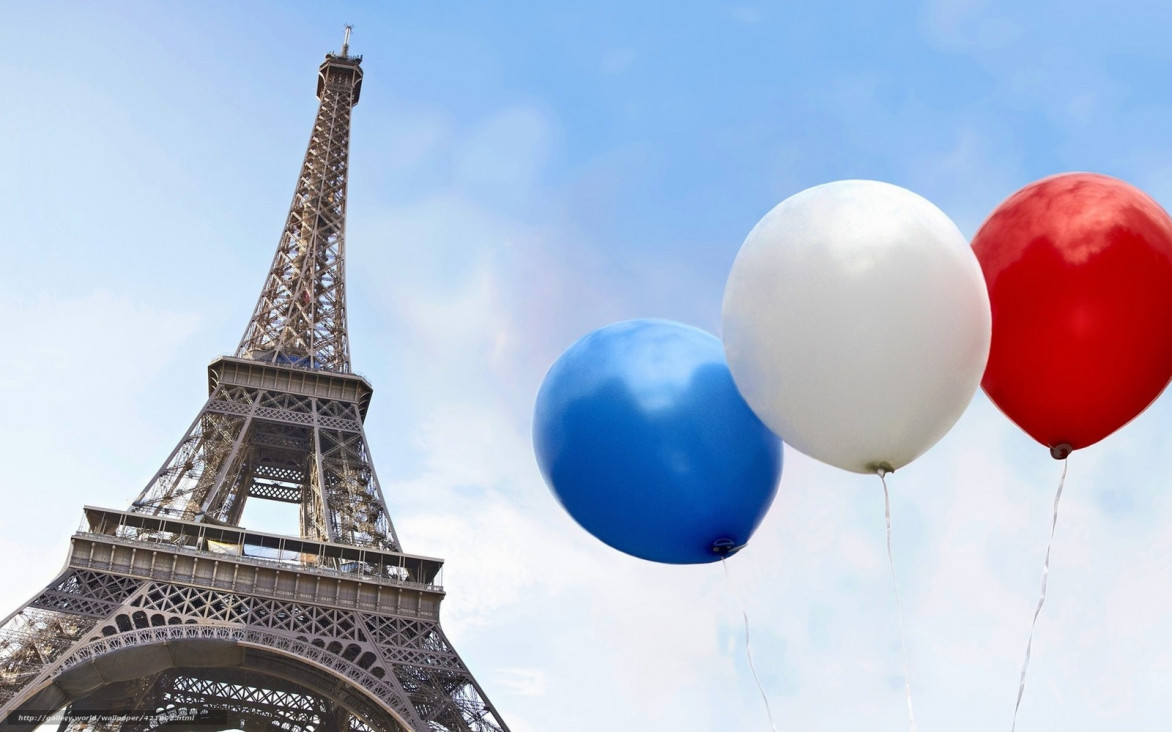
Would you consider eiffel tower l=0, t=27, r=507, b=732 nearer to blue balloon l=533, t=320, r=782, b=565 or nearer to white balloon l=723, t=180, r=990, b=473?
blue balloon l=533, t=320, r=782, b=565

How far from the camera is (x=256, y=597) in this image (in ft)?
65.4

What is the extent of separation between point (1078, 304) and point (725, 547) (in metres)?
2.36

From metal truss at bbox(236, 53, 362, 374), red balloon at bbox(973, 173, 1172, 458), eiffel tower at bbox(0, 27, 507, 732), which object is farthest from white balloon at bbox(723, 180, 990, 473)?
metal truss at bbox(236, 53, 362, 374)

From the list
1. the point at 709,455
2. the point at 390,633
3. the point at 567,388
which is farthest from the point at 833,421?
the point at 390,633

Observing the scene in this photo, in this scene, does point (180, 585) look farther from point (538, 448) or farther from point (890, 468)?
point (890, 468)

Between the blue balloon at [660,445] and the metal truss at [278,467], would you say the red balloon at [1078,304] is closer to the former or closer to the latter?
the blue balloon at [660,445]

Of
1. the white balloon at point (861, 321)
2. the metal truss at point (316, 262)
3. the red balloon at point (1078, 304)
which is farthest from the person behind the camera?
the metal truss at point (316, 262)

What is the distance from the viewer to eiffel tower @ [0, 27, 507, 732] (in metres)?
18.1

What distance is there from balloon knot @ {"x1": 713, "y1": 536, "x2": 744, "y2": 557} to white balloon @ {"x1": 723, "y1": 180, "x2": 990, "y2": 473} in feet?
3.47

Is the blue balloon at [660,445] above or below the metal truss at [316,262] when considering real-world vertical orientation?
below

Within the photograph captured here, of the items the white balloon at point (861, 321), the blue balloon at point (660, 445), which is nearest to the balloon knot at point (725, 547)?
the blue balloon at point (660, 445)

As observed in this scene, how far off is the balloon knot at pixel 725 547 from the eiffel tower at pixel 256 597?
45.4 feet

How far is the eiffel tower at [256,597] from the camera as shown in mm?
18062

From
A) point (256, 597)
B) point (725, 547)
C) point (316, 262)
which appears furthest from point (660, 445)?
point (316, 262)
